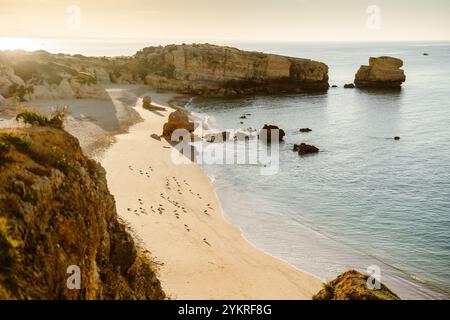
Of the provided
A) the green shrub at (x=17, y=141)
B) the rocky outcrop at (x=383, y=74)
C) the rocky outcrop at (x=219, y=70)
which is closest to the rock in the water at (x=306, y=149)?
the green shrub at (x=17, y=141)

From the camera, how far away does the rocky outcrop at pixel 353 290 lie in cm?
1206

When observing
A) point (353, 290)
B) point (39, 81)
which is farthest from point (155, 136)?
point (353, 290)

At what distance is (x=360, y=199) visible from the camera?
31.4m

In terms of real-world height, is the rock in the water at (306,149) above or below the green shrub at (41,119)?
below

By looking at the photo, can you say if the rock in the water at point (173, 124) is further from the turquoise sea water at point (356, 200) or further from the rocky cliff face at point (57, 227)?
the rocky cliff face at point (57, 227)

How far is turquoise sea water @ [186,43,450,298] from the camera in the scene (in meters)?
22.4

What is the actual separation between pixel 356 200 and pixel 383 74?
263 feet

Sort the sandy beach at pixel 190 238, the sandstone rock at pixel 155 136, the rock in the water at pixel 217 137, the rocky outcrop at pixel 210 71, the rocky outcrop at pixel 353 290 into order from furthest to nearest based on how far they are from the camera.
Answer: the rocky outcrop at pixel 210 71, the rock in the water at pixel 217 137, the sandstone rock at pixel 155 136, the sandy beach at pixel 190 238, the rocky outcrop at pixel 353 290

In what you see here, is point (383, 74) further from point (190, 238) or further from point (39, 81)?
point (190, 238)

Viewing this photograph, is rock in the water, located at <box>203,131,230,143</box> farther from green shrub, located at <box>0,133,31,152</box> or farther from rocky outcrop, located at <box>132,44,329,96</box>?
green shrub, located at <box>0,133,31,152</box>

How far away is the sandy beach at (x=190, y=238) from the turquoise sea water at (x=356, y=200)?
1557 mm

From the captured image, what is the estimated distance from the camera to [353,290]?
12516 mm

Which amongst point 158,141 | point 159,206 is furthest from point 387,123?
point 159,206

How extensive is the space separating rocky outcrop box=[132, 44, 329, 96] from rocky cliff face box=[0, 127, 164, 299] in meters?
83.0
